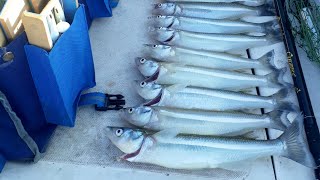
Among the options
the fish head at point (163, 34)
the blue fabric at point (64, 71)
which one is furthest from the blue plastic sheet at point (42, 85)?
the fish head at point (163, 34)

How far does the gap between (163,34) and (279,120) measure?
3.13 ft

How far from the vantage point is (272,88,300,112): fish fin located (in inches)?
85.1

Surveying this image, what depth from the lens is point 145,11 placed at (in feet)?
9.70

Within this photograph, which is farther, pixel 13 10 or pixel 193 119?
pixel 193 119

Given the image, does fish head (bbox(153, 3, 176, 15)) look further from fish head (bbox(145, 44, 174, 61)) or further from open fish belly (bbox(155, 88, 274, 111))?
open fish belly (bbox(155, 88, 274, 111))

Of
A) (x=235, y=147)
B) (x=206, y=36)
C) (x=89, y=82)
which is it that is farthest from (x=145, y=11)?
(x=235, y=147)

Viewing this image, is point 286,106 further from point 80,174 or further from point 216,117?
point 80,174

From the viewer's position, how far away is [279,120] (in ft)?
6.85

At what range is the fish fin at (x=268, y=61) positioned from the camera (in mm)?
2457

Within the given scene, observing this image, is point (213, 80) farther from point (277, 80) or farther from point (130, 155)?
point (130, 155)

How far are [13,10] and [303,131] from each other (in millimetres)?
1524

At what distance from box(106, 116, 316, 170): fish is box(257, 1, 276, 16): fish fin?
1151 millimetres

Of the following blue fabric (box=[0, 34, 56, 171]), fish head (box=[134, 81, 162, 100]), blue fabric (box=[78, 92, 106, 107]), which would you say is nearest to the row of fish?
fish head (box=[134, 81, 162, 100])

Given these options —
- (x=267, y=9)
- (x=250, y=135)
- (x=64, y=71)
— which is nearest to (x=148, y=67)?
(x=64, y=71)
